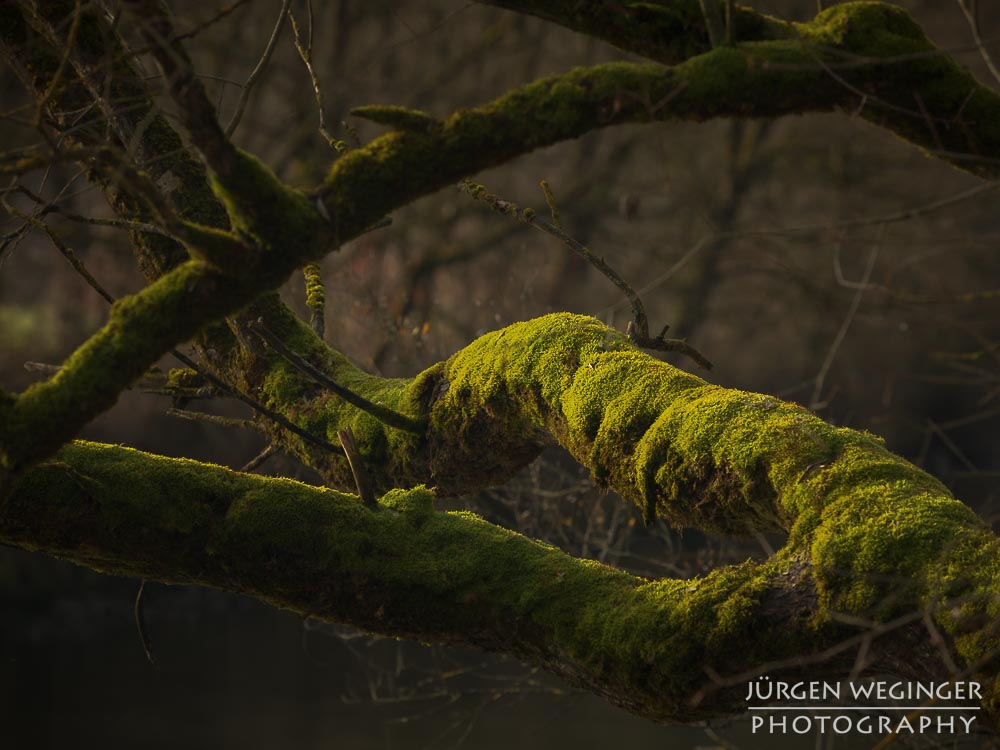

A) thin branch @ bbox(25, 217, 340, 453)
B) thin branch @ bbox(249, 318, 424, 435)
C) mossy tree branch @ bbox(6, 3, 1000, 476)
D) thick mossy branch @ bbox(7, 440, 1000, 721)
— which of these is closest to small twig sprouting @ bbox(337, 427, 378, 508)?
thick mossy branch @ bbox(7, 440, 1000, 721)

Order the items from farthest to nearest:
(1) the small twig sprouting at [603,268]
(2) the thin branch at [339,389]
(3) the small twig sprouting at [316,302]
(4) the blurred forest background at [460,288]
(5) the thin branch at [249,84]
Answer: (4) the blurred forest background at [460,288] < (3) the small twig sprouting at [316,302] < (1) the small twig sprouting at [603,268] < (2) the thin branch at [339,389] < (5) the thin branch at [249,84]

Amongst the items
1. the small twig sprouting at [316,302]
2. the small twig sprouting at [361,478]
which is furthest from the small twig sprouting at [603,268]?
the small twig sprouting at [361,478]

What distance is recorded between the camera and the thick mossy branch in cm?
299

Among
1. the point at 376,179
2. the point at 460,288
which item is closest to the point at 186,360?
the point at 376,179

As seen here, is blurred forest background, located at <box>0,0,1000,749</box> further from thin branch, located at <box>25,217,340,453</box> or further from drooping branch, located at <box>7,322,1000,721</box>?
drooping branch, located at <box>7,322,1000,721</box>

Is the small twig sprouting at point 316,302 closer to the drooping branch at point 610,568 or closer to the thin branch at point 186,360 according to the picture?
the thin branch at point 186,360

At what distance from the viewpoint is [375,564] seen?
3.25 metres

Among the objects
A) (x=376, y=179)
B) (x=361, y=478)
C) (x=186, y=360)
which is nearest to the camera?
(x=376, y=179)

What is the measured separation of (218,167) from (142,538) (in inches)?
52.2

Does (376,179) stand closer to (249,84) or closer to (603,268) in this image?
(249,84)

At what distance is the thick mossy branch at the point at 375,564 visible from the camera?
9.81 ft

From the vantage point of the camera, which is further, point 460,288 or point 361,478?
point 460,288

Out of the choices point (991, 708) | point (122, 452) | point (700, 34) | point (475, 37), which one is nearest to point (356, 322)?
point (475, 37)

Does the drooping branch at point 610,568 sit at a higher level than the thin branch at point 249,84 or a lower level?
lower
